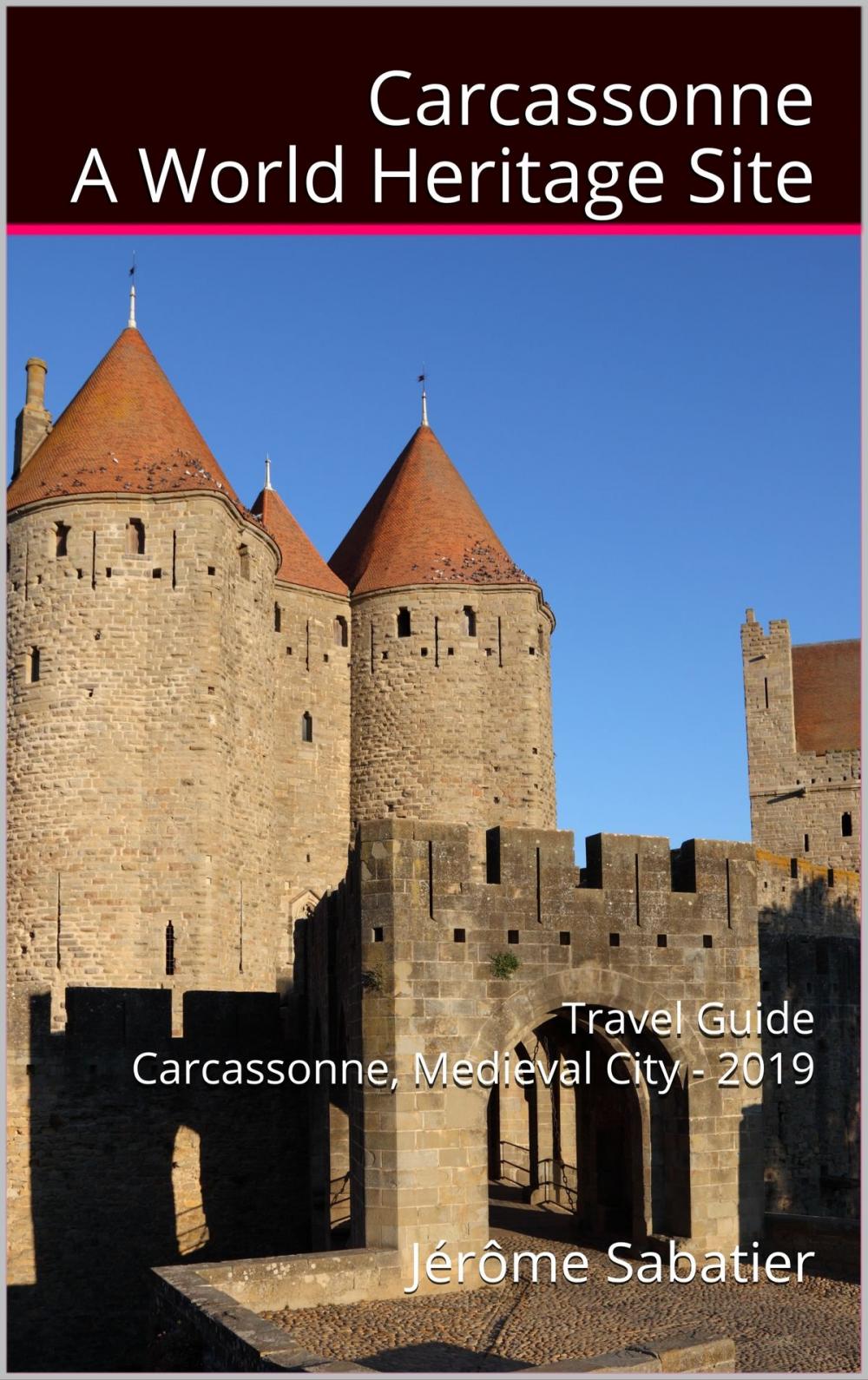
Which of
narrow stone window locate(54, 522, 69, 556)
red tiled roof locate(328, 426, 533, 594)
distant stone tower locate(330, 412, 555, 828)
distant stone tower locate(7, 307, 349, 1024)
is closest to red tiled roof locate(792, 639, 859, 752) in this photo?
distant stone tower locate(330, 412, 555, 828)

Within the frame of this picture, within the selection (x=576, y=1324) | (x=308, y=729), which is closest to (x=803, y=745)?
(x=308, y=729)

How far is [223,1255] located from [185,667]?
38.3ft

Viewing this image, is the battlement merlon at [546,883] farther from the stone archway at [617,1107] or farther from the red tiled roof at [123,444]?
the red tiled roof at [123,444]

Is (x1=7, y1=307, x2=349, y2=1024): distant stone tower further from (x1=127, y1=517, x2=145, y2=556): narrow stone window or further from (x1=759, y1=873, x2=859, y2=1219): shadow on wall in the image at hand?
(x1=759, y1=873, x2=859, y2=1219): shadow on wall

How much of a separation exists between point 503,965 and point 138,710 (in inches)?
590

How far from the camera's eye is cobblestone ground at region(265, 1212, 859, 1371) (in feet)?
33.6

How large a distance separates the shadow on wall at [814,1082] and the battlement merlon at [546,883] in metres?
6.53

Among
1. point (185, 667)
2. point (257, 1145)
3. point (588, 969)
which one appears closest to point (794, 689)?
point (185, 667)

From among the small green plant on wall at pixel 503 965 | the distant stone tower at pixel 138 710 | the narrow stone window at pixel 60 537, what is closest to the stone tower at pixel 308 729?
the distant stone tower at pixel 138 710

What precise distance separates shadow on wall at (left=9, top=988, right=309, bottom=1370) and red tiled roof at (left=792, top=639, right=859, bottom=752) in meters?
25.6

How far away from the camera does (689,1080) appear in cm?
1352

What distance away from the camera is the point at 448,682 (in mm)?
32094

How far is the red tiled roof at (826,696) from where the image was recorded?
40.6 metres

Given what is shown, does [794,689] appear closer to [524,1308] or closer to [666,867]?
[666,867]
